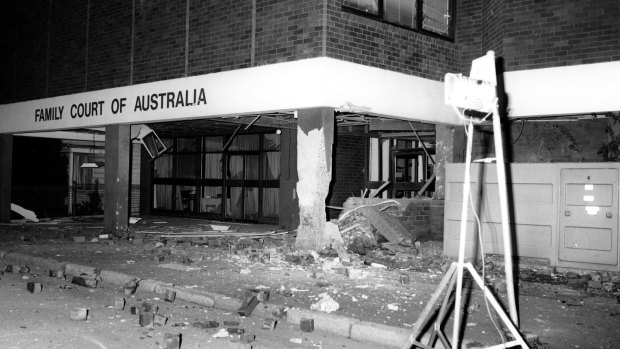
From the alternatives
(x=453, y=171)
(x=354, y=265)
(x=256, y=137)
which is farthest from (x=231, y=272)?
(x=256, y=137)

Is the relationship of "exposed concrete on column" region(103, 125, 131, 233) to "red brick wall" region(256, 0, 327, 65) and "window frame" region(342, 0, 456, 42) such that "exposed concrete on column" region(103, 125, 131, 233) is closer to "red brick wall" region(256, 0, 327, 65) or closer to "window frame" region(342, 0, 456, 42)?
"red brick wall" region(256, 0, 327, 65)

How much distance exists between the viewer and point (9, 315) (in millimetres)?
6062

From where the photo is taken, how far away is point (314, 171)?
33.2ft

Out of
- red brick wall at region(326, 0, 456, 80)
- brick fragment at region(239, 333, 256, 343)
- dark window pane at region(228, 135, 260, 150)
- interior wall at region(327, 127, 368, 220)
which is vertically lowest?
brick fragment at region(239, 333, 256, 343)

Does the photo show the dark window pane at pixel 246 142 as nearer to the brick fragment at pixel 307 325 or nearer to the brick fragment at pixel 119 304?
the brick fragment at pixel 119 304

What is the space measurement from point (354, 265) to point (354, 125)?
6.48m

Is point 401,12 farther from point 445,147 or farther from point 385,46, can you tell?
point 445,147

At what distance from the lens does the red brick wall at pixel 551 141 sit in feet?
38.4

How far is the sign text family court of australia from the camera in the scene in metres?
12.3

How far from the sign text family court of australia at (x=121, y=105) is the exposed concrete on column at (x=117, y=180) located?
0.63 metres

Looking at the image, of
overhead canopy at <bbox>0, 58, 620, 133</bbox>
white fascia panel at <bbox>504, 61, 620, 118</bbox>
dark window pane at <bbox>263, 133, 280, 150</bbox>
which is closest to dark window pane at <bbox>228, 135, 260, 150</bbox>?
dark window pane at <bbox>263, 133, 280, 150</bbox>

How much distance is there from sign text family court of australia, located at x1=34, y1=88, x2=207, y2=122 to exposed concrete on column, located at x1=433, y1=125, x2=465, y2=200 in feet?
18.8

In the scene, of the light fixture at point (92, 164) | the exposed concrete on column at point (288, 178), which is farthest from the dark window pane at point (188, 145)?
the exposed concrete on column at point (288, 178)

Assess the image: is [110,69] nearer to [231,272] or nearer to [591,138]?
[231,272]
